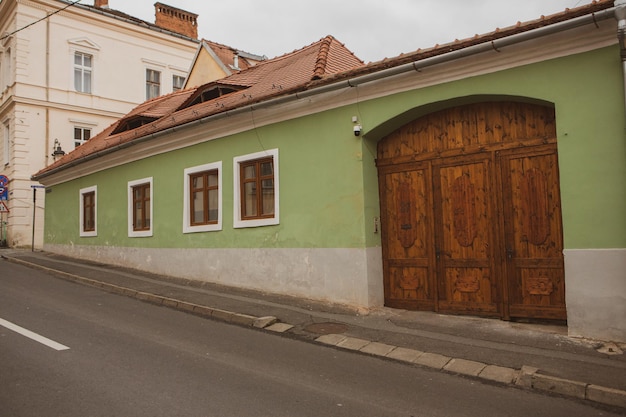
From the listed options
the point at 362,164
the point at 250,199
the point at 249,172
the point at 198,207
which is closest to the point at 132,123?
the point at 198,207

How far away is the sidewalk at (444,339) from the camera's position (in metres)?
5.20

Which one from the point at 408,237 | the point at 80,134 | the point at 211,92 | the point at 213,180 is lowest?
the point at 408,237

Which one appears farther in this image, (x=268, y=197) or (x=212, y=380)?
(x=268, y=197)

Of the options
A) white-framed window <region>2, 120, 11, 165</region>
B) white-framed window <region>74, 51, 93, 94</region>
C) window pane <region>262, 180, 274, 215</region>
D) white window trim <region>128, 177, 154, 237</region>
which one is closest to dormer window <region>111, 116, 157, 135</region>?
white window trim <region>128, 177, 154, 237</region>

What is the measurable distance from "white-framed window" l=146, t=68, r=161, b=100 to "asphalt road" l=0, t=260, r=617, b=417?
2399 cm

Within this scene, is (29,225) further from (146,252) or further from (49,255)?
(146,252)

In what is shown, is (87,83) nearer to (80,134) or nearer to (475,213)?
(80,134)

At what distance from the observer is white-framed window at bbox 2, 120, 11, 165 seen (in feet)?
81.8

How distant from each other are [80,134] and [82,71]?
3472 mm

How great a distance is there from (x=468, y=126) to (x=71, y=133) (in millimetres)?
23241

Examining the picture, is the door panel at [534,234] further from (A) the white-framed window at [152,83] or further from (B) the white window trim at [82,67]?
(A) the white-framed window at [152,83]

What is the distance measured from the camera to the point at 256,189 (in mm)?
11070

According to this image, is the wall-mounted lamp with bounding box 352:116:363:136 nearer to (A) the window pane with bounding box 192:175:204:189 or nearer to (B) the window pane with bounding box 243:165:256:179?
(B) the window pane with bounding box 243:165:256:179

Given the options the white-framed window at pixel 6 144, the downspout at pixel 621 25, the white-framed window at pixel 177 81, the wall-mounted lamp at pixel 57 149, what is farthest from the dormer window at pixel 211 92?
the white-framed window at pixel 177 81
